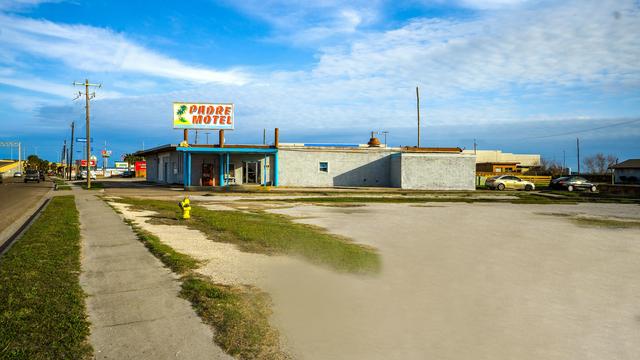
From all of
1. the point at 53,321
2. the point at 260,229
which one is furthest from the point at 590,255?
the point at 53,321

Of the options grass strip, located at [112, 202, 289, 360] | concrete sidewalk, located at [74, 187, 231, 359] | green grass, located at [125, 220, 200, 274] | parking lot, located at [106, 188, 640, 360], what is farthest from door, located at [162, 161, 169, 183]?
grass strip, located at [112, 202, 289, 360]

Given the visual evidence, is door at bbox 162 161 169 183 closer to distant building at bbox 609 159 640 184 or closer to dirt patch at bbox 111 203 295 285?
dirt patch at bbox 111 203 295 285

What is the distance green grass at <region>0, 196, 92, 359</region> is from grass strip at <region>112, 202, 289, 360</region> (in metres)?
1.31

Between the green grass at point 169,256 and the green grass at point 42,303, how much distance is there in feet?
4.66

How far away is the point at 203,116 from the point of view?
43031 millimetres

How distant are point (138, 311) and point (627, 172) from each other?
2922 inches

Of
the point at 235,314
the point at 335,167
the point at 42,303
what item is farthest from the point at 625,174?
the point at 42,303

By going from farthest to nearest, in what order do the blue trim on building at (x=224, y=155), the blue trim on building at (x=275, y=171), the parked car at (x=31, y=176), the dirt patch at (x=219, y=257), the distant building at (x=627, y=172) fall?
the distant building at (x=627, y=172), the parked car at (x=31, y=176), the blue trim on building at (x=275, y=171), the blue trim on building at (x=224, y=155), the dirt patch at (x=219, y=257)

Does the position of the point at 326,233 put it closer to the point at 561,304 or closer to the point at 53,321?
the point at 561,304

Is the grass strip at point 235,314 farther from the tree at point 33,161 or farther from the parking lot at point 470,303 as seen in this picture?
the tree at point 33,161

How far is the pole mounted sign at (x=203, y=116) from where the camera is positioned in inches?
1674

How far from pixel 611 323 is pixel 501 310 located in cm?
122

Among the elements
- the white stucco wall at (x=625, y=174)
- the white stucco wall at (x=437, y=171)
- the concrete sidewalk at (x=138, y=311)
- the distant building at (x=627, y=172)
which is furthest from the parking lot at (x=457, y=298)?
the white stucco wall at (x=625, y=174)

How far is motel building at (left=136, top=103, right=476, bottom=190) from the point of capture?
42781 mm
